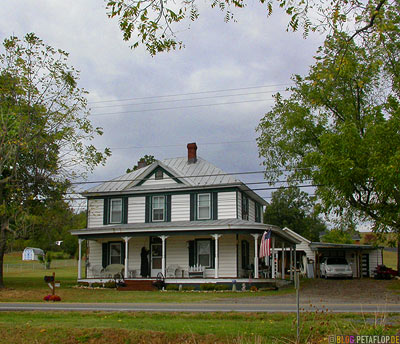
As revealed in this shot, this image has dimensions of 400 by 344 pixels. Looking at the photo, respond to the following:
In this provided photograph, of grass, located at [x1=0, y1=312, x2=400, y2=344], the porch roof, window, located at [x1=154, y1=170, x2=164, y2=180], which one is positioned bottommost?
grass, located at [x1=0, y1=312, x2=400, y2=344]

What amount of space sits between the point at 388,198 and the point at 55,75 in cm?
1798

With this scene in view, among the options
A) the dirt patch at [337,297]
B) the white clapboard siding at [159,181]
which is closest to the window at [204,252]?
the white clapboard siding at [159,181]

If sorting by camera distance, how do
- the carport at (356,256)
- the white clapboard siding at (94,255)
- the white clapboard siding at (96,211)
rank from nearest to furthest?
the white clapboard siding at (94,255) → the white clapboard siding at (96,211) → the carport at (356,256)

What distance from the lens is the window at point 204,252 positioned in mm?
29703

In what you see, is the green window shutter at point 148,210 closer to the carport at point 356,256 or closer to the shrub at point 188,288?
the shrub at point 188,288

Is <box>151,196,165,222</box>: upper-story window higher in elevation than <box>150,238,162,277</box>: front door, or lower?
higher

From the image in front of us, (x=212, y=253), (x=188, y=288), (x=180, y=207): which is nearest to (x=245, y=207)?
(x=212, y=253)

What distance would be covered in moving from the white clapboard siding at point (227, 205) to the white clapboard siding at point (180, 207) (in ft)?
7.01

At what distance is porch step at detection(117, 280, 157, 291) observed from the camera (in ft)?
90.4

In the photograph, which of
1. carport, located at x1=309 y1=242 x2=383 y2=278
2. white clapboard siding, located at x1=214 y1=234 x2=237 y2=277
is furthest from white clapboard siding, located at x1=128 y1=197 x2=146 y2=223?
carport, located at x1=309 y1=242 x2=383 y2=278

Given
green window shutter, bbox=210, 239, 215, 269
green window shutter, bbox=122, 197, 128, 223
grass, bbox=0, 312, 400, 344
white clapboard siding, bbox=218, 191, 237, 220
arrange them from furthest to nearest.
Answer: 1. green window shutter, bbox=122, 197, 128, 223
2. white clapboard siding, bbox=218, 191, 237, 220
3. green window shutter, bbox=210, 239, 215, 269
4. grass, bbox=0, 312, 400, 344

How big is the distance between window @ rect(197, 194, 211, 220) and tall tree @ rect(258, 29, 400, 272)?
13.6 ft

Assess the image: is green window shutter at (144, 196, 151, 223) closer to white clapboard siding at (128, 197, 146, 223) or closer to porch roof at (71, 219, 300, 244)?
white clapboard siding at (128, 197, 146, 223)

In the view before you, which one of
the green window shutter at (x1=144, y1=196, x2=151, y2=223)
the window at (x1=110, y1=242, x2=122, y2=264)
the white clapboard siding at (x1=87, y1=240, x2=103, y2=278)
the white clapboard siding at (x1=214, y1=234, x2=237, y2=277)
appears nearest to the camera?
the white clapboard siding at (x1=214, y1=234, x2=237, y2=277)
